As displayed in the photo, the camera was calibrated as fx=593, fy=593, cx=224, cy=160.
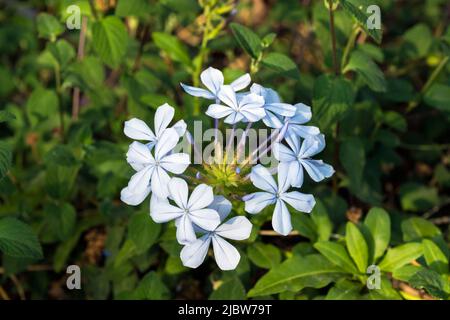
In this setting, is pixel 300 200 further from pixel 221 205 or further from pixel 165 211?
pixel 165 211

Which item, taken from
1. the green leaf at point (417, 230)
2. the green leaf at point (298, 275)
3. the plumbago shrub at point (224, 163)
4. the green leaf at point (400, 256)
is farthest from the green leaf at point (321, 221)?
the green leaf at point (417, 230)

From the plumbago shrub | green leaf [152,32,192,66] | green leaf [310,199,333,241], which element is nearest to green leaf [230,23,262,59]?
the plumbago shrub

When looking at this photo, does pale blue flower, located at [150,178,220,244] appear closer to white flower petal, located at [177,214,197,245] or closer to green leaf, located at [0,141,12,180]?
white flower petal, located at [177,214,197,245]

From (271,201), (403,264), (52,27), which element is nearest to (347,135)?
(403,264)

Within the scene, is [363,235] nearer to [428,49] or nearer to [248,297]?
[248,297]

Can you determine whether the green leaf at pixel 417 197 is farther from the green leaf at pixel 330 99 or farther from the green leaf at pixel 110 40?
the green leaf at pixel 110 40

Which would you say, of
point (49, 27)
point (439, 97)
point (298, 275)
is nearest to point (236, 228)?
point (298, 275)
